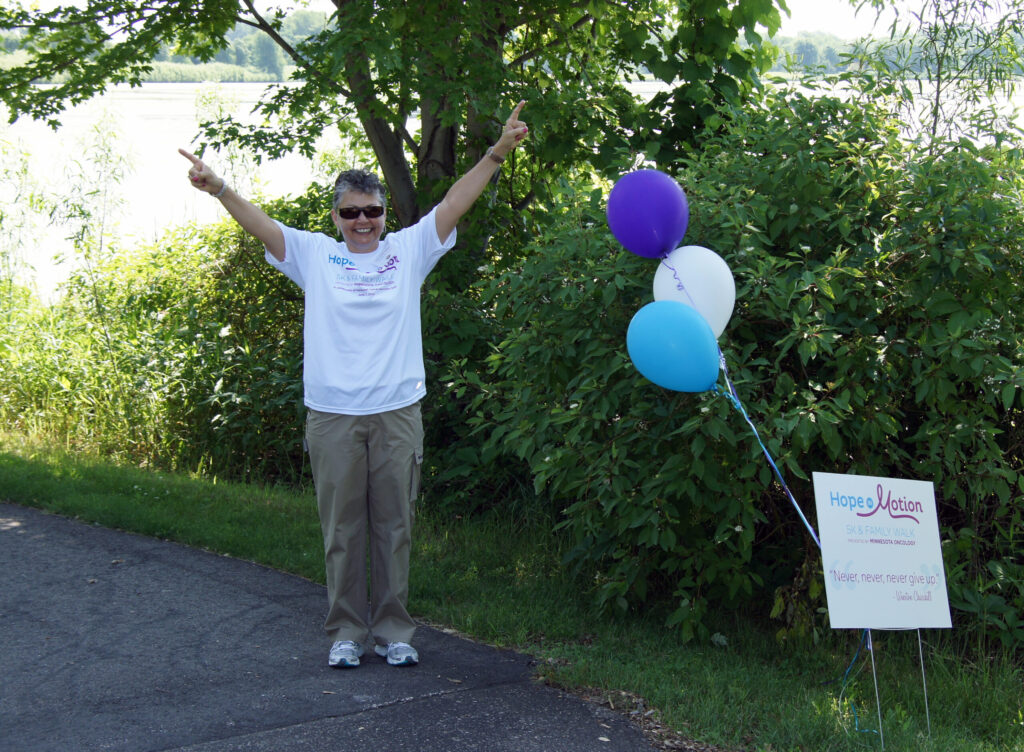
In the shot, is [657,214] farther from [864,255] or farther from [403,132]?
[403,132]

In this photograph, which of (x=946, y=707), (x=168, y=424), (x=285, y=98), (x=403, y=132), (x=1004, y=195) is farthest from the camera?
(x=168, y=424)

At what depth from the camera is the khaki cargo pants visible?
178 inches

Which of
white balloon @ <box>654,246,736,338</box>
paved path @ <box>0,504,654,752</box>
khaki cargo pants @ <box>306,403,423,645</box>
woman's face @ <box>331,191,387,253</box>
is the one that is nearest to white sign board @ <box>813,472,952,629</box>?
white balloon @ <box>654,246,736,338</box>

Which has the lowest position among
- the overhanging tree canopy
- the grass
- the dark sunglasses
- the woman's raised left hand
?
the grass

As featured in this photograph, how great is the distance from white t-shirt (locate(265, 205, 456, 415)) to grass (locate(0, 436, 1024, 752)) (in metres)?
1.37

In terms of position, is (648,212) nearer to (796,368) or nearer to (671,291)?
(671,291)

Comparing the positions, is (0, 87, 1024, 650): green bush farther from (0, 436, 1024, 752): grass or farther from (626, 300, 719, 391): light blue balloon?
(626, 300, 719, 391): light blue balloon

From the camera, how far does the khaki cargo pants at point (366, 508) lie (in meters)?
4.52

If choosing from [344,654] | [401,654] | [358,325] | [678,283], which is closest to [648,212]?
[678,283]

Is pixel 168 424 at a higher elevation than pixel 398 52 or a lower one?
lower

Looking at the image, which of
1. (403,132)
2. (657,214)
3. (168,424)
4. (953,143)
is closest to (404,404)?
(657,214)

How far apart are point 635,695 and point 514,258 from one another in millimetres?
4426

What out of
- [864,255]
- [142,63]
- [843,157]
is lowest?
[864,255]

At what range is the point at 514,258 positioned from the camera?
811 cm
